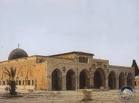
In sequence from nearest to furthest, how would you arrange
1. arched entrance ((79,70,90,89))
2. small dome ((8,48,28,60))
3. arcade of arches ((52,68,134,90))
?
arcade of arches ((52,68,134,90)) → arched entrance ((79,70,90,89)) → small dome ((8,48,28,60))

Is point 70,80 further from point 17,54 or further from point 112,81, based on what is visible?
point 112,81

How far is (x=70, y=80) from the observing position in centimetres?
5031

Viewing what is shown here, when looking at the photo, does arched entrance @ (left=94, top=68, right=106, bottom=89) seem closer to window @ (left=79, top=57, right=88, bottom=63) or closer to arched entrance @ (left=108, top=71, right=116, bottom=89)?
arched entrance @ (left=108, top=71, right=116, bottom=89)

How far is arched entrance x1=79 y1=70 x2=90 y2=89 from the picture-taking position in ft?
168

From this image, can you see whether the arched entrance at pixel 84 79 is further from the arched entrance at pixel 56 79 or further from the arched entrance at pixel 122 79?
the arched entrance at pixel 122 79

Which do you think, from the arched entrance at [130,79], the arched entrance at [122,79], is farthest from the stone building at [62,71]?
the arched entrance at [130,79]

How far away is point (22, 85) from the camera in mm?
49438

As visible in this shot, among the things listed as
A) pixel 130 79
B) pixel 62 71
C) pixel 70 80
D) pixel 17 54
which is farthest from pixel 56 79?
pixel 130 79

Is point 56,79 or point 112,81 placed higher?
point 56,79

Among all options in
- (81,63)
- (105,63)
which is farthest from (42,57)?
(105,63)

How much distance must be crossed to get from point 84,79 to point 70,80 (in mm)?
2645

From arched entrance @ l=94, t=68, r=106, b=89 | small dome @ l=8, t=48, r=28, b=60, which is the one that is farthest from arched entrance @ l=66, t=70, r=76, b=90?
small dome @ l=8, t=48, r=28, b=60

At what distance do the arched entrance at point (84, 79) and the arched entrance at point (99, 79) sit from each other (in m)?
3.02

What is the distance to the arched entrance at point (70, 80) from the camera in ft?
161
